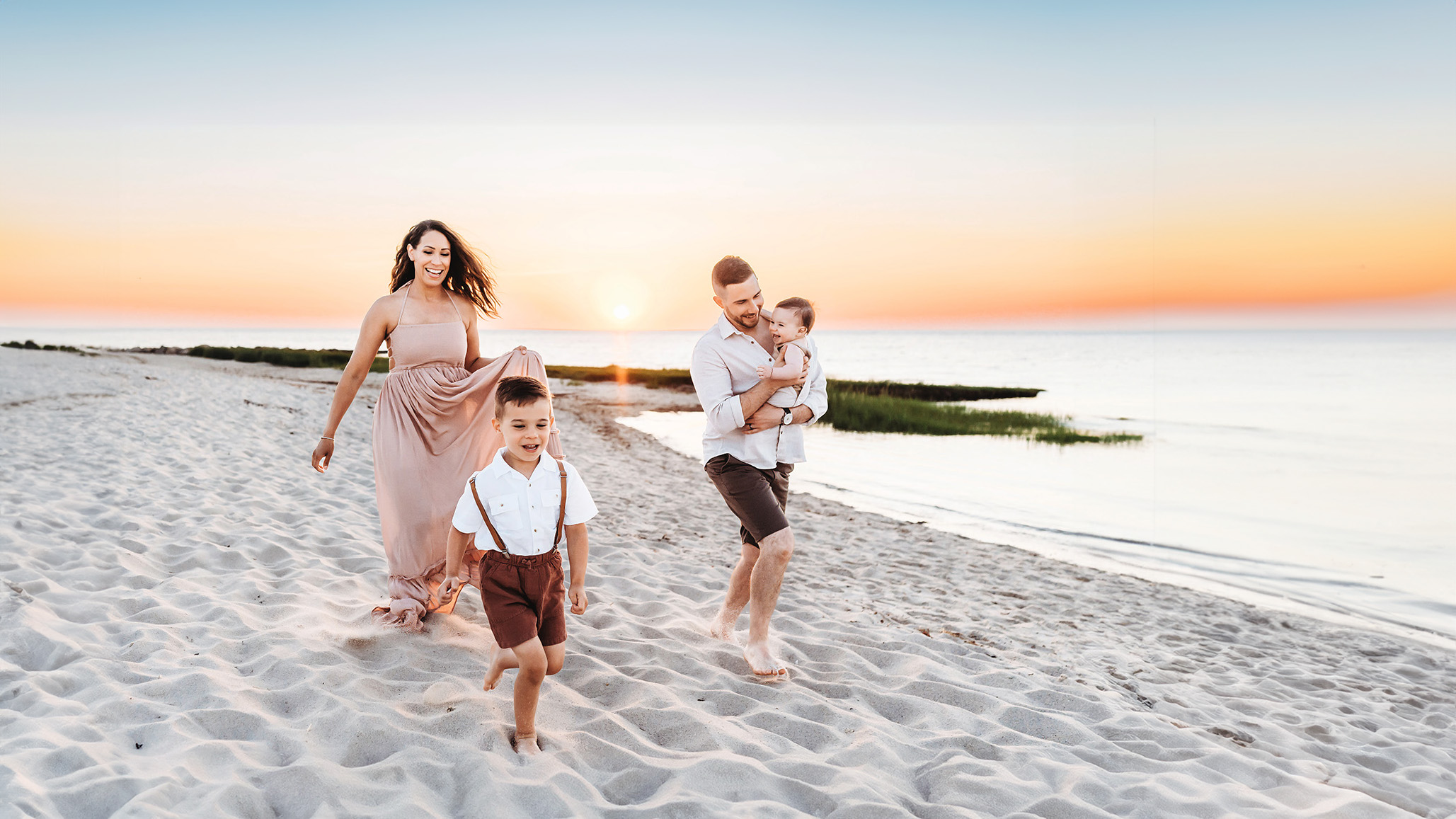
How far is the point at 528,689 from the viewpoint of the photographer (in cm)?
322

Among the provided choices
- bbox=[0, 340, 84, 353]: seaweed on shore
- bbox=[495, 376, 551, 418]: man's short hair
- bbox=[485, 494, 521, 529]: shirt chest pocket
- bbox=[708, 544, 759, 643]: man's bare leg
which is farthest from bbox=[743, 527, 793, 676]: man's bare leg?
bbox=[0, 340, 84, 353]: seaweed on shore

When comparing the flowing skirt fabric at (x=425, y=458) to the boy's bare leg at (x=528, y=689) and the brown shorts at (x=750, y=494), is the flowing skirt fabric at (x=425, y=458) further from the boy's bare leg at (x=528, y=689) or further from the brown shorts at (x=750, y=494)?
the boy's bare leg at (x=528, y=689)

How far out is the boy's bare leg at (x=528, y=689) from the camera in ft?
10.4

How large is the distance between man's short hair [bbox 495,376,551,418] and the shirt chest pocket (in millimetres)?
328

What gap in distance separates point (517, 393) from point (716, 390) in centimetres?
124

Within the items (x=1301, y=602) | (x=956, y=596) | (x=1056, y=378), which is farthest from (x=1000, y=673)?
(x=1056, y=378)

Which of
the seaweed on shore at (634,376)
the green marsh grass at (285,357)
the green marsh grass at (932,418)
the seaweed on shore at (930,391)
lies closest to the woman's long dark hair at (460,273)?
the green marsh grass at (932,418)

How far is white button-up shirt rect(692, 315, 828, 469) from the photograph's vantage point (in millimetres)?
4148

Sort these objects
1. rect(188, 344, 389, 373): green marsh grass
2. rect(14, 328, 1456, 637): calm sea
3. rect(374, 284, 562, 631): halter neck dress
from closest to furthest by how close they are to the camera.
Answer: rect(374, 284, 562, 631): halter neck dress, rect(14, 328, 1456, 637): calm sea, rect(188, 344, 389, 373): green marsh grass

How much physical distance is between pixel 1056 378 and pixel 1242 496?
34.4m

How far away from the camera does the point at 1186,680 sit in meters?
5.01

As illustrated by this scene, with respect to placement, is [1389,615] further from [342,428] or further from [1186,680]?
[342,428]

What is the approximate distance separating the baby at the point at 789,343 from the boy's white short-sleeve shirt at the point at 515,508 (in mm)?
1261

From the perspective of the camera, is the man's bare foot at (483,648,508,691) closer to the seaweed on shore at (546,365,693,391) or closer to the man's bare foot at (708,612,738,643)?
the man's bare foot at (708,612,738,643)
